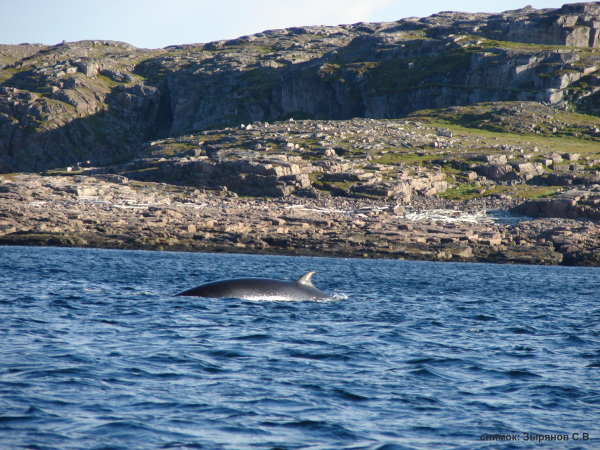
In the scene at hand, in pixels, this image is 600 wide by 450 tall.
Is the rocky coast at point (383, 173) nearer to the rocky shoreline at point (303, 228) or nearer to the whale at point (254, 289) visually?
the rocky shoreline at point (303, 228)

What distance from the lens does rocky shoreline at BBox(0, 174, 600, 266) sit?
72.4m

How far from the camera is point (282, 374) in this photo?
13.6m

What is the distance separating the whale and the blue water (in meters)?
0.42

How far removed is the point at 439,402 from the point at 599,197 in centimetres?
8705

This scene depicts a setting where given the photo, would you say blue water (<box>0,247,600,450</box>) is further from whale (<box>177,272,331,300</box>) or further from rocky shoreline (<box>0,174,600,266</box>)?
rocky shoreline (<box>0,174,600,266</box>)

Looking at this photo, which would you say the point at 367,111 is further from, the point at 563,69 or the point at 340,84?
the point at 563,69

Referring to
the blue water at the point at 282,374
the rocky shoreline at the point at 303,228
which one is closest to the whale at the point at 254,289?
the blue water at the point at 282,374

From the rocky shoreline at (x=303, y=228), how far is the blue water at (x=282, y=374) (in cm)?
4560

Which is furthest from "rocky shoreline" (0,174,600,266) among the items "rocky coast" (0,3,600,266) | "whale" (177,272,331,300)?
"whale" (177,272,331,300)

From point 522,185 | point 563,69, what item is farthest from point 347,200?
point 563,69

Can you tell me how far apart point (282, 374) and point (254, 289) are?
10.2 m

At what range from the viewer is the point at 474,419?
1098 cm

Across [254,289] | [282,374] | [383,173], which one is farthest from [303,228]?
[282,374]

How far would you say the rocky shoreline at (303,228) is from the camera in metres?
72.4
